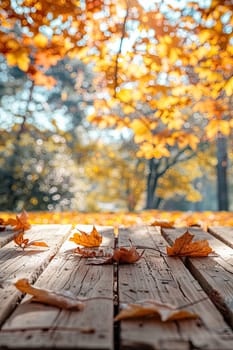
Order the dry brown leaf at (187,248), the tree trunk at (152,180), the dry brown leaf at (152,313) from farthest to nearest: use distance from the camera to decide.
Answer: the tree trunk at (152,180)
the dry brown leaf at (187,248)
the dry brown leaf at (152,313)

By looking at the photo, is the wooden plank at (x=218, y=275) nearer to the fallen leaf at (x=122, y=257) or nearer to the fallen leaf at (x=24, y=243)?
the fallen leaf at (x=122, y=257)

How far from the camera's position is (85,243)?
1.78 meters

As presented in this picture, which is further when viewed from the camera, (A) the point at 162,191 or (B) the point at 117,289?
(A) the point at 162,191

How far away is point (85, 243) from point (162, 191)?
13.3 metres

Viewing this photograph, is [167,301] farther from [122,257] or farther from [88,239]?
[88,239]

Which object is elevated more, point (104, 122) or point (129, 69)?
point (129, 69)

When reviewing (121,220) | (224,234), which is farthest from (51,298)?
(121,220)

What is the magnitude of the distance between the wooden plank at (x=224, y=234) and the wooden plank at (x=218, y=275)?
6 centimetres

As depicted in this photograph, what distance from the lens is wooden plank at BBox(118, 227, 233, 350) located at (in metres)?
0.78

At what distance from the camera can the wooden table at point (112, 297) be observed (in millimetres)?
786

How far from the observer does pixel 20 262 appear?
1465 mm

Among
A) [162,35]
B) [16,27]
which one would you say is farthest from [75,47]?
[16,27]

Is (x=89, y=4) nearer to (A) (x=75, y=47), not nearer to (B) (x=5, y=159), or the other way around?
(A) (x=75, y=47)

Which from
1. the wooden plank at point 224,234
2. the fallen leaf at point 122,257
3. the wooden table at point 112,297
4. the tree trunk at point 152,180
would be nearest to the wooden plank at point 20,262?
the wooden table at point 112,297
